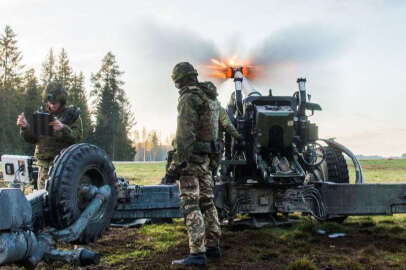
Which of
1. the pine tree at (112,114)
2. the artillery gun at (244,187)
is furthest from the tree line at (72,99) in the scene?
the artillery gun at (244,187)

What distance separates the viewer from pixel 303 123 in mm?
7254

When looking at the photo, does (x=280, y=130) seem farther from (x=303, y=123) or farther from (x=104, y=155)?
(x=104, y=155)

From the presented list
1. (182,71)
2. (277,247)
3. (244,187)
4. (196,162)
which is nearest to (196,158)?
(196,162)

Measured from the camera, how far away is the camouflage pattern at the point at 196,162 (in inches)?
190

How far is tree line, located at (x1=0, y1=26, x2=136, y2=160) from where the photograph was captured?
153ft

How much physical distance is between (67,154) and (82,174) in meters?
0.24

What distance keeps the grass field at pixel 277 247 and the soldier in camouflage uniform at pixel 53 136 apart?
123 centimetres

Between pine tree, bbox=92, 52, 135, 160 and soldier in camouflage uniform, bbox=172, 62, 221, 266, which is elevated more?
pine tree, bbox=92, 52, 135, 160

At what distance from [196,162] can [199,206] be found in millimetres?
523

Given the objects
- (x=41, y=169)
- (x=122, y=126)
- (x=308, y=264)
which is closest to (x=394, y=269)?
(x=308, y=264)

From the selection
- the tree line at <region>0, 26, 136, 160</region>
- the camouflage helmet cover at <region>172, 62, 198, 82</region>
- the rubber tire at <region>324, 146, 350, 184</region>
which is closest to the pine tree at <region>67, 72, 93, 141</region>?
the tree line at <region>0, 26, 136, 160</region>

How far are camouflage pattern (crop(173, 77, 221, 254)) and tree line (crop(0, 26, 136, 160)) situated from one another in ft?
134

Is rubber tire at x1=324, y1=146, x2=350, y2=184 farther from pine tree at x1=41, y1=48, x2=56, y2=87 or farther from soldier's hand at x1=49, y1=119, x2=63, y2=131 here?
pine tree at x1=41, y1=48, x2=56, y2=87

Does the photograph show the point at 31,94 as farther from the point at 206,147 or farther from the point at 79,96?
the point at 206,147
